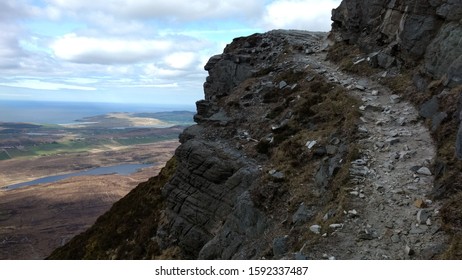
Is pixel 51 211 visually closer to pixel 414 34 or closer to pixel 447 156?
pixel 414 34

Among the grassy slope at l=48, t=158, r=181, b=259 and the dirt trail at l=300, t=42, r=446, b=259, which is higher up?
the dirt trail at l=300, t=42, r=446, b=259

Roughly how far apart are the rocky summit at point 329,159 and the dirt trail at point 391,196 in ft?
0.15

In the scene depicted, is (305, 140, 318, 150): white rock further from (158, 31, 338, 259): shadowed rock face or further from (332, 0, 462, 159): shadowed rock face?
(332, 0, 462, 159): shadowed rock face

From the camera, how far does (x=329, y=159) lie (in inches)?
693

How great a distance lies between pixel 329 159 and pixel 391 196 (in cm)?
428

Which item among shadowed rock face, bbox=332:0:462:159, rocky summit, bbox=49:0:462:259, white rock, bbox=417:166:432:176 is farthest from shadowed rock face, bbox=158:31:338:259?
shadowed rock face, bbox=332:0:462:159

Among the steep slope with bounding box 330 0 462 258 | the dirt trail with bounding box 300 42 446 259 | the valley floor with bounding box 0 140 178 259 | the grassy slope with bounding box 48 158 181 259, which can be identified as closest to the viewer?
the dirt trail with bounding box 300 42 446 259

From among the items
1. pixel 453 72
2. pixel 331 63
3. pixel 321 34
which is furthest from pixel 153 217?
pixel 321 34

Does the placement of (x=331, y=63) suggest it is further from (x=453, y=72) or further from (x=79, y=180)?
(x=79, y=180)

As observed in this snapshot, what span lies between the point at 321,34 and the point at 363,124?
2981 cm

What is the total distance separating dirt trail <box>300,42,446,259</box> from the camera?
11.5 metres

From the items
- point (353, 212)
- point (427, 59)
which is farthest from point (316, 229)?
point (427, 59)

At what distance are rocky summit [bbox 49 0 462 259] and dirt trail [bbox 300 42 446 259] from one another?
46mm

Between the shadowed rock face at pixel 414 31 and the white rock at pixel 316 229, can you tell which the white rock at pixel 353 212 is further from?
the shadowed rock face at pixel 414 31
